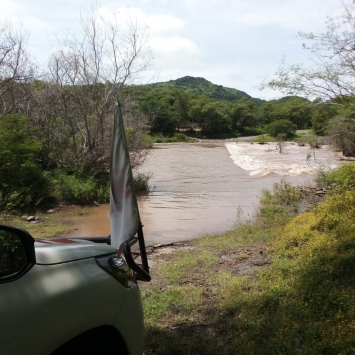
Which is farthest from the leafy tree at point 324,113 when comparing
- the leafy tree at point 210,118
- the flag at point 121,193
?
the leafy tree at point 210,118

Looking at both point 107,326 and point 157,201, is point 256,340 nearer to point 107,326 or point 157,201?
point 107,326

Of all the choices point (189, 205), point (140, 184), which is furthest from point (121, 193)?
point (140, 184)

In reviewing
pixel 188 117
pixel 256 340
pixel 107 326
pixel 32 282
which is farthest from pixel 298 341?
pixel 188 117

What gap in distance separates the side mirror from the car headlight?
0.45 m

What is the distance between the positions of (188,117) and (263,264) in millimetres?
71421

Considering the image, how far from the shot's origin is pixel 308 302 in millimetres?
4180

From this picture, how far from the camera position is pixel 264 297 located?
14.6 ft

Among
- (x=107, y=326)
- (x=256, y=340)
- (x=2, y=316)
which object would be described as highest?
(x=2, y=316)

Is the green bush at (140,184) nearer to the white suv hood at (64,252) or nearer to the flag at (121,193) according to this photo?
the flag at (121,193)

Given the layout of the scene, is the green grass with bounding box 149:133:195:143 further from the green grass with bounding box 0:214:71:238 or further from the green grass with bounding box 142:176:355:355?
the green grass with bounding box 142:176:355:355

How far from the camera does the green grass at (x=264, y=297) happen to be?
11.6ft

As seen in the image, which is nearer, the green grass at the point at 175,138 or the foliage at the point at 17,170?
the foliage at the point at 17,170

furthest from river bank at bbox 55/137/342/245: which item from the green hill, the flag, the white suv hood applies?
the green hill

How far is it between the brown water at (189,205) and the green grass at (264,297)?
350 centimetres
